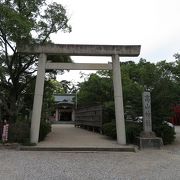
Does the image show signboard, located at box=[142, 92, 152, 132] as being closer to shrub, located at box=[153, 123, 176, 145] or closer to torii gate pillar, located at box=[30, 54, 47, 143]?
shrub, located at box=[153, 123, 176, 145]

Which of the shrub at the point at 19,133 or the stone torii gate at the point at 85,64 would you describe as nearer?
the shrub at the point at 19,133

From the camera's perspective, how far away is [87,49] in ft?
52.1

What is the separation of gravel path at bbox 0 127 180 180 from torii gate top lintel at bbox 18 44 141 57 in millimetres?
5246

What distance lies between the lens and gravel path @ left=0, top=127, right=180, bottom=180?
8242 mm

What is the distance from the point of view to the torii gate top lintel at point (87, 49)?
621 inches

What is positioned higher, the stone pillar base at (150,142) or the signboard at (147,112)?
the signboard at (147,112)

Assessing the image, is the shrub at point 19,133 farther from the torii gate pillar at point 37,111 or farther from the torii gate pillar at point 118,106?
the torii gate pillar at point 118,106

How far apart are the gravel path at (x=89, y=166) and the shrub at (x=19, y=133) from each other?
182 centimetres

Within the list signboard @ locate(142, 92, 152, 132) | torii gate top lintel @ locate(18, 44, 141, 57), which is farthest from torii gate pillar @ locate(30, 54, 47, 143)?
signboard @ locate(142, 92, 152, 132)

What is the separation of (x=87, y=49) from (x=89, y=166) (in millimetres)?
7543

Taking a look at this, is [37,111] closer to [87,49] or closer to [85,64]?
[85,64]

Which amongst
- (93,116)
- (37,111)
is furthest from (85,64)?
(93,116)

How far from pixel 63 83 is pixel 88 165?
5627 centimetres

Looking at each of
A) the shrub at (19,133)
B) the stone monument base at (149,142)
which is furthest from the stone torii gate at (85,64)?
the stone monument base at (149,142)
